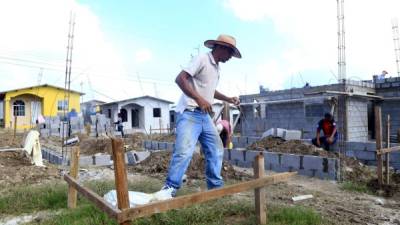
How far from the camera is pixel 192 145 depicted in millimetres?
3457

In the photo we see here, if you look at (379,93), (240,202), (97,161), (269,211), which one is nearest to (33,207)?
(240,202)

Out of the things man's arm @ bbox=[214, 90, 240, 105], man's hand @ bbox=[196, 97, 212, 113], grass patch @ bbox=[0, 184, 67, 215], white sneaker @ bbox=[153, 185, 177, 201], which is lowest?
grass patch @ bbox=[0, 184, 67, 215]

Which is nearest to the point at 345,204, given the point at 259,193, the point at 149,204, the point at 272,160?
the point at 259,193

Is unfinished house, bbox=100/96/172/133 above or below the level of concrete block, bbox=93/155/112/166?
above

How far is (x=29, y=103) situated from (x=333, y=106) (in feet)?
81.2

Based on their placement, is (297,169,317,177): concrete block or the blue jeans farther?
(297,169,317,177): concrete block

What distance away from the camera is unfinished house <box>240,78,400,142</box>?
12.2 metres

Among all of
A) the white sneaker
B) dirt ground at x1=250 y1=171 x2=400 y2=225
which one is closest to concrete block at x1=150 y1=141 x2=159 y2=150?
dirt ground at x1=250 y1=171 x2=400 y2=225

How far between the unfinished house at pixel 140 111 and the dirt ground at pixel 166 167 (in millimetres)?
20799

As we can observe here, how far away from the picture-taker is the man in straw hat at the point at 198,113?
11.0ft

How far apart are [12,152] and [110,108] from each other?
2141 cm

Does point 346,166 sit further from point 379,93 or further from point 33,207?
point 379,93

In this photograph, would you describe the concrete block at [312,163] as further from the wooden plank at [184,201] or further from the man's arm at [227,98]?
the wooden plank at [184,201]

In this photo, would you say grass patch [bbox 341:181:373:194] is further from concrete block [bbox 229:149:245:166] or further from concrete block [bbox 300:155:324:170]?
concrete block [bbox 229:149:245:166]
